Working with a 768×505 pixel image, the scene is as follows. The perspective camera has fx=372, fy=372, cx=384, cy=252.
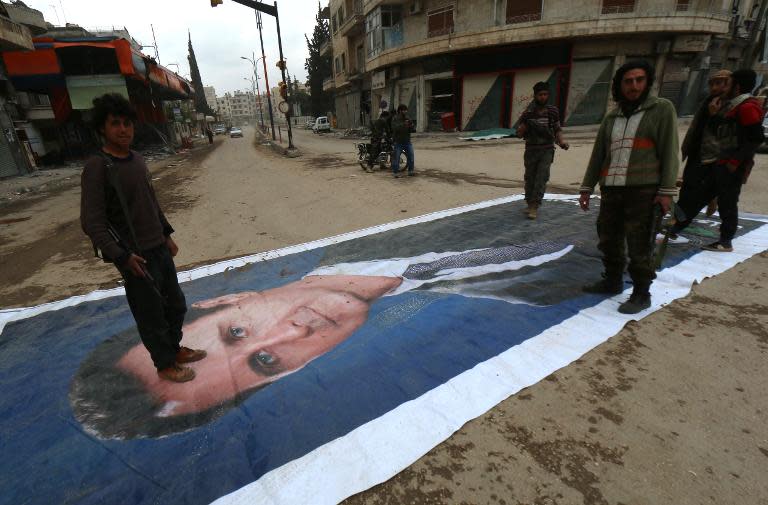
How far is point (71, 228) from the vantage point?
20.5 feet

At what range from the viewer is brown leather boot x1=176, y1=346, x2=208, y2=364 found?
225cm

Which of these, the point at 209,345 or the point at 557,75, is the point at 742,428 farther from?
the point at 557,75

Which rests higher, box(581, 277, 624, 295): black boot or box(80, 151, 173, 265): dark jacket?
box(80, 151, 173, 265): dark jacket

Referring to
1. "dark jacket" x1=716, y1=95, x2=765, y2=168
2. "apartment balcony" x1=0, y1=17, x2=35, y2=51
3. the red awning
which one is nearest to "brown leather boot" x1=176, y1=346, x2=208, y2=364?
"dark jacket" x1=716, y1=95, x2=765, y2=168

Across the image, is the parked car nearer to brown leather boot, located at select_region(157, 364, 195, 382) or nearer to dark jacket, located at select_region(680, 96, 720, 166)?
dark jacket, located at select_region(680, 96, 720, 166)

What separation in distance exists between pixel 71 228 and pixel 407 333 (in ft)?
22.0

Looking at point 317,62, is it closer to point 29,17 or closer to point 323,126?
point 323,126

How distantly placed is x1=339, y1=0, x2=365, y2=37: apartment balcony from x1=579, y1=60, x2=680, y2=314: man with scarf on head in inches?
1168

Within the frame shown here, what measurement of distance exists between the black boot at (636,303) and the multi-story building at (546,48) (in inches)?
784

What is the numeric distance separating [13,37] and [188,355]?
1876 centimetres

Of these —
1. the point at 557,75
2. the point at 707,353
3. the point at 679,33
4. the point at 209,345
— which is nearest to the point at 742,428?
the point at 707,353

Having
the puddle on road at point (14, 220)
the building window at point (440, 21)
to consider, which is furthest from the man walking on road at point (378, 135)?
the building window at point (440, 21)

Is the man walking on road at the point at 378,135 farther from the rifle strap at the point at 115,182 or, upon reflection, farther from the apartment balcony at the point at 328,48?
the apartment balcony at the point at 328,48

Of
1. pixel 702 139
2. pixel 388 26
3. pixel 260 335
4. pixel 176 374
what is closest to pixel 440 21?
pixel 388 26
